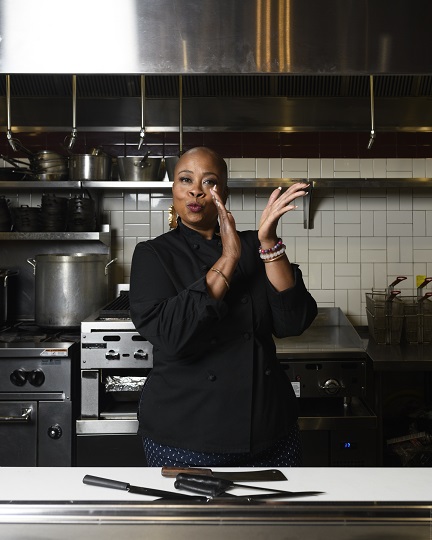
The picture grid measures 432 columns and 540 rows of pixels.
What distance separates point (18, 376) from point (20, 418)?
22 centimetres

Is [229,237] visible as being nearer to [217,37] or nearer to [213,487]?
[213,487]

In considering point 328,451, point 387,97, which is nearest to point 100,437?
point 328,451

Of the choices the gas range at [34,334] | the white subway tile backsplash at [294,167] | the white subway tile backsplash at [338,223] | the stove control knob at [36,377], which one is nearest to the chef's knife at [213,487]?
the stove control knob at [36,377]

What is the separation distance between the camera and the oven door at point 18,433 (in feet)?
11.5

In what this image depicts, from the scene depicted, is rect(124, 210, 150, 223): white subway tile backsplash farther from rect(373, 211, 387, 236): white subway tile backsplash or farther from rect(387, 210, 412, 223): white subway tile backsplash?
rect(387, 210, 412, 223): white subway tile backsplash

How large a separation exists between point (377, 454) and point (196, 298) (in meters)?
2.02

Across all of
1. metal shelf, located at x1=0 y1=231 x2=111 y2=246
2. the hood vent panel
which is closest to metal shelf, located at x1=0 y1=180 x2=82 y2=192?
metal shelf, located at x1=0 y1=231 x2=111 y2=246

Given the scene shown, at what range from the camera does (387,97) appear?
14.5 feet

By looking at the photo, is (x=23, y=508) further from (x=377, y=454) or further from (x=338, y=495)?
(x=377, y=454)

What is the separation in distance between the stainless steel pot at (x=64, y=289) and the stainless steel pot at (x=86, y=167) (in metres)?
0.49

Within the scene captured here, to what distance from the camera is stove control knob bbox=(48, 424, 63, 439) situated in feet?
11.5

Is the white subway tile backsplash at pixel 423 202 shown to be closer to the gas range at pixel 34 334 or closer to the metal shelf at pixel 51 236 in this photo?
the metal shelf at pixel 51 236

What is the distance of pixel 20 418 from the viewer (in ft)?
11.4

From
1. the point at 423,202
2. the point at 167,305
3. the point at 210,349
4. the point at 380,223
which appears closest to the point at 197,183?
the point at 167,305
